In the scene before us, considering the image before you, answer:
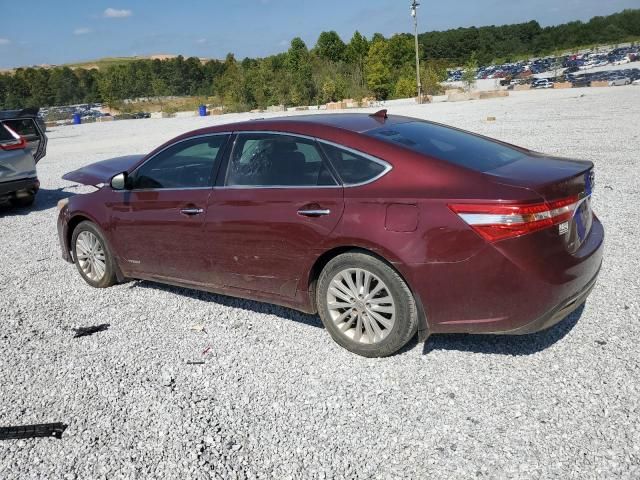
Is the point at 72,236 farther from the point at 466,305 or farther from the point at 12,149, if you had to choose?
the point at 12,149

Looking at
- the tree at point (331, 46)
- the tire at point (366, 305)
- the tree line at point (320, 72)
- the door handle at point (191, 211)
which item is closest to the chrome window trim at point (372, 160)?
the tire at point (366, 305)

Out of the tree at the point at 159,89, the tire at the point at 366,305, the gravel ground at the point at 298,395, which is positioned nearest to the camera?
the gravel ground at the point at 298,395

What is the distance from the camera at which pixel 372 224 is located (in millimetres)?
3676

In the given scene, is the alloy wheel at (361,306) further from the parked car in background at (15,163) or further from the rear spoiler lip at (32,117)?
the rear spoiler lip at (32,117)

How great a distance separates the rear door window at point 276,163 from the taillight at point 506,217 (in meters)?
1.01

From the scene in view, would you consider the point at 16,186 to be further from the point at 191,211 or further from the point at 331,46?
the point at 331,46

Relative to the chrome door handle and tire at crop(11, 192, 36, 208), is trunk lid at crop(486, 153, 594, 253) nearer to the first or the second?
the chrome door handle

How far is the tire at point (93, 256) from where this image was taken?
18.8ft

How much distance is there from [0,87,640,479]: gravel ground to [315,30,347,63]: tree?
80610 mm

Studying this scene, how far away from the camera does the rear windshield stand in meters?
3.83

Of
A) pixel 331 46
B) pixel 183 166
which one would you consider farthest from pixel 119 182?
pixel 331 46

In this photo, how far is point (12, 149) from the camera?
10039 mm

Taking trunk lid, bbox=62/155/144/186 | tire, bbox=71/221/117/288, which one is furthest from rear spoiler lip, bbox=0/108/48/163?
tire, bbox=71/221/117/288

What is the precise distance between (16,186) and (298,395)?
856cm
